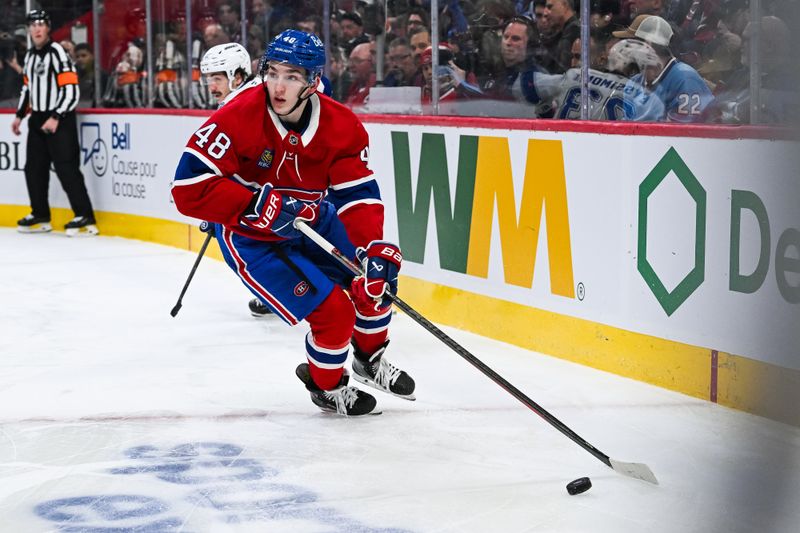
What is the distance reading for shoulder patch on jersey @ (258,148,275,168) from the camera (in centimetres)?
290

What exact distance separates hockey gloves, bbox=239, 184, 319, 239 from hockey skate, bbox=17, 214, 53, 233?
555 cm

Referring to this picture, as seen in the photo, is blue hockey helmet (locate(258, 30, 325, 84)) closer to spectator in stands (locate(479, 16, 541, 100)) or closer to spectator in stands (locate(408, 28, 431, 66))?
spectator in stands (locate(479, 16, 541, 100))

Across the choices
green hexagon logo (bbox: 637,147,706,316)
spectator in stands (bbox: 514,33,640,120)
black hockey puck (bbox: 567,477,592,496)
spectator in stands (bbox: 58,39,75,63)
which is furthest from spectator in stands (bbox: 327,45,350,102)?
black hockey puck (bbox: 567,477,592,496)

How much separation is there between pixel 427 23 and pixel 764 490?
4.23 metres

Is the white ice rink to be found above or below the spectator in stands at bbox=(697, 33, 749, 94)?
below

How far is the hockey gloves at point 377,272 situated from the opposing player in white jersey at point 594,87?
50.6 inches

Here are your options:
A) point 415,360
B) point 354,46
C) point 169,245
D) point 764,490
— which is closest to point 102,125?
point 169,245

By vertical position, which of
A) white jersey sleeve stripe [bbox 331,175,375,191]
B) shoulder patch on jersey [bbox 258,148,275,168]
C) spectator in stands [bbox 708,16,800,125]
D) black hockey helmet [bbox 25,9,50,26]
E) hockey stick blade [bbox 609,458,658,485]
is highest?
black hockey helmet [bbox 25,9,50,26]

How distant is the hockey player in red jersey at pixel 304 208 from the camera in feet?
9.23

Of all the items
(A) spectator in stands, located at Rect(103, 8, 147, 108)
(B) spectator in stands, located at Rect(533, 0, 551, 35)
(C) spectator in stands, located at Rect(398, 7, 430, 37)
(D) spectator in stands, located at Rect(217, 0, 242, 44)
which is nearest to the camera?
(B) spectator in stands, located at Rect(533, 0, 551, 35)

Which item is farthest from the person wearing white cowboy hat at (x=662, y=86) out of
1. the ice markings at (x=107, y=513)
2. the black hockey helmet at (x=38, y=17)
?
the black hockey helmet at (x=38, y=17)

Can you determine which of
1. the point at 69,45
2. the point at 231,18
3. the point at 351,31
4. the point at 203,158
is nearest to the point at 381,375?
the point at 203,158

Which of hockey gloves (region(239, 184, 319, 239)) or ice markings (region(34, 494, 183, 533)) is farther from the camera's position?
hockey gloves (region(239, 184, 319, 239))

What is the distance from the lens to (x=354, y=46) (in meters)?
5.56
